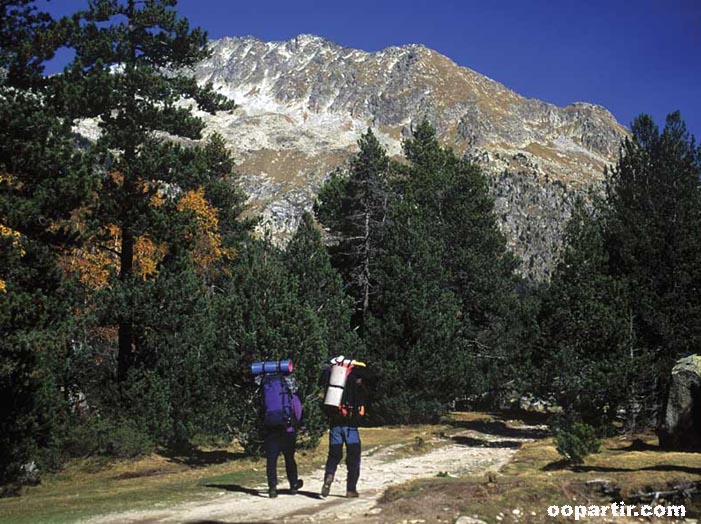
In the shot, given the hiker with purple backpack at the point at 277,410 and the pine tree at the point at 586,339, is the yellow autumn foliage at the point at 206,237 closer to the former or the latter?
the pine tree at the point at 586,339

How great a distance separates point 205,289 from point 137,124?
21.8 feet

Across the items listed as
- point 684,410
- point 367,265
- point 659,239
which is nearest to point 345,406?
point 684,410

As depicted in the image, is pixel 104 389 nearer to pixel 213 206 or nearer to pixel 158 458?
pixel 158 458

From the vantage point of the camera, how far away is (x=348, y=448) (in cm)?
1082

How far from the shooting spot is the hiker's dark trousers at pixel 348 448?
1084cm

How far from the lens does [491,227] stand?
41.2 meters

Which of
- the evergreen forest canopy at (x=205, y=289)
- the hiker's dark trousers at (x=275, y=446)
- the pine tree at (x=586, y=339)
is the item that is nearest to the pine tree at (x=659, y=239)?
the evergreen forest canopy at (x=205, y=289)

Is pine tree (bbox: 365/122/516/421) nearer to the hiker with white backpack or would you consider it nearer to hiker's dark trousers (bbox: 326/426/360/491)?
hiker's dark trousers (bbox: 326/426/360/491)

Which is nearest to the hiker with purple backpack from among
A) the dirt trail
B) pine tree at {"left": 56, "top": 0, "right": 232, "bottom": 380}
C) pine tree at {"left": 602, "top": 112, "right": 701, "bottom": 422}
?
the dirt trail

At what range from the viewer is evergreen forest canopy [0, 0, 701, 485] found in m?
16.3

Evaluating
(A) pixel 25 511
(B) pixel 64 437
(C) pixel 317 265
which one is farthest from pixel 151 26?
(A) pixel 25 511

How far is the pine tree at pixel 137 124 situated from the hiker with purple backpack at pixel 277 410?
11.5 meters

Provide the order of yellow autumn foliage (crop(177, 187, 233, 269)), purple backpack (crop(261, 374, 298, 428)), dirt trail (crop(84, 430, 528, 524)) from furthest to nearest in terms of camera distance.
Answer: yellow autumn foliage (crop(177, 187, 233, 269)) → purple backpack (crop(261, 374, 298, 428)) → dirt trail (crop(84, 430, 528, 524))

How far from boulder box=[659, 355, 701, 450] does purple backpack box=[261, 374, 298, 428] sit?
511 inches
